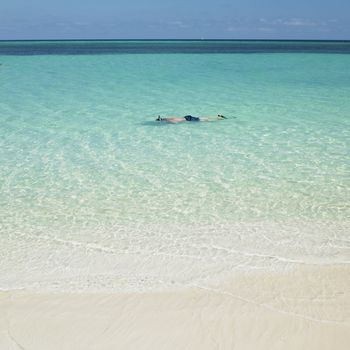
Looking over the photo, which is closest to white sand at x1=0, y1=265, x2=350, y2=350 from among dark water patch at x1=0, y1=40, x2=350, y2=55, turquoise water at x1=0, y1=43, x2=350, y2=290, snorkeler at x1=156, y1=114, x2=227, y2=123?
turquoise water at x1=0, y1=43, x2=350, y2=290

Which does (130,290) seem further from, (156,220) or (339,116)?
(339,116)

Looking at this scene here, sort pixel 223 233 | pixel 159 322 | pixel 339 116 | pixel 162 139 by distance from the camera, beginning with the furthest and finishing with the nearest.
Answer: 1. pixel 339 116
2. pixel 162 139
3. pixel 223 233
4. pixel 159 322

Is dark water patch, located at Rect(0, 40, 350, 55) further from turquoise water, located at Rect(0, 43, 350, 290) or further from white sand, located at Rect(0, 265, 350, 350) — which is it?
white sand, located at Rect(0, 265, 350, 350)

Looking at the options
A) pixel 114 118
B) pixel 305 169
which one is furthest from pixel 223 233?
pixel 114 118

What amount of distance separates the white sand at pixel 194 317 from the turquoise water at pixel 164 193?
0.32 m

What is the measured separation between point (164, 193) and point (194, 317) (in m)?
3.07

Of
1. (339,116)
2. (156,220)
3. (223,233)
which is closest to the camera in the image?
(223,233)

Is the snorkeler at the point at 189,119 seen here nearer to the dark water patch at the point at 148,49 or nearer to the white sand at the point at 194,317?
the white sand at the point at 194,317

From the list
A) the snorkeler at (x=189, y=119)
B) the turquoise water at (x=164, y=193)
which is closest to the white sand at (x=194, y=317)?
the turquoise water at (x=164, y=193)

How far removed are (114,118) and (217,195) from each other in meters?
6.47

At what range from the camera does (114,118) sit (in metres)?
12.5

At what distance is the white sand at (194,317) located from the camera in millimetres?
3521

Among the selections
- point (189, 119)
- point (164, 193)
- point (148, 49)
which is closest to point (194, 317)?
point (164, 193)

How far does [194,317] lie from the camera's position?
384cm
